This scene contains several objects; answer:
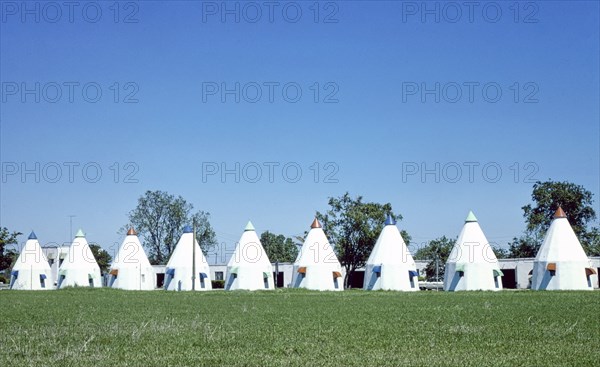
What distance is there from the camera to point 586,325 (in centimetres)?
1450

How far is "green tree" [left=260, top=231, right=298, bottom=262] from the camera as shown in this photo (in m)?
106

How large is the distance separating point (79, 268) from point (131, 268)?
16.1ft

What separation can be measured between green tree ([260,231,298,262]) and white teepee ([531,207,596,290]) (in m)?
57.6

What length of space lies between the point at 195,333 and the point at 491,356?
5380 mm

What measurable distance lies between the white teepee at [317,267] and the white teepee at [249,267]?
10.6 ft

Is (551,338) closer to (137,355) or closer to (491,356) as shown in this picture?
(491,356)

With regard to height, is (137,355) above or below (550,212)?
below

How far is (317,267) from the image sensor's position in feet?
182

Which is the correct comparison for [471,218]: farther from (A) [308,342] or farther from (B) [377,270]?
(A) [308,342]

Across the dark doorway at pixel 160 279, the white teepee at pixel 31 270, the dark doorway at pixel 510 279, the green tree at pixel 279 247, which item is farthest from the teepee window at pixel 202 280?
the green tree at pixel 279 247

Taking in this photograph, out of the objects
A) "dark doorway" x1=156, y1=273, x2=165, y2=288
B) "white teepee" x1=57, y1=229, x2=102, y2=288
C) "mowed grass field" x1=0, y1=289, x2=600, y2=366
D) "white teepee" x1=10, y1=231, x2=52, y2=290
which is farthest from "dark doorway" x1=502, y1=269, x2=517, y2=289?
"mowed grass field" x1=0, y1=289, x2=600, y2=366

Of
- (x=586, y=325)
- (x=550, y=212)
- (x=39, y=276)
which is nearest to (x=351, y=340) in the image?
(x=586, y=325)

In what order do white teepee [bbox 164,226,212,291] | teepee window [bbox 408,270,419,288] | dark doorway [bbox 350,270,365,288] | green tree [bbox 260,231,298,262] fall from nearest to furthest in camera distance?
teepee window [bbox 408,270,419,288], white teepee [bbox 164,226,212,291], dark doorway [bbox 350,270,365,288], green tree [bbox 260,231,298,262]

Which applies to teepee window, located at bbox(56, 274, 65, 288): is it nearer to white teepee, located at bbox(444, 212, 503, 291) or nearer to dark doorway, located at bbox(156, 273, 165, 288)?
dark doorway, located at bbox(156, 273, 165, 288)
